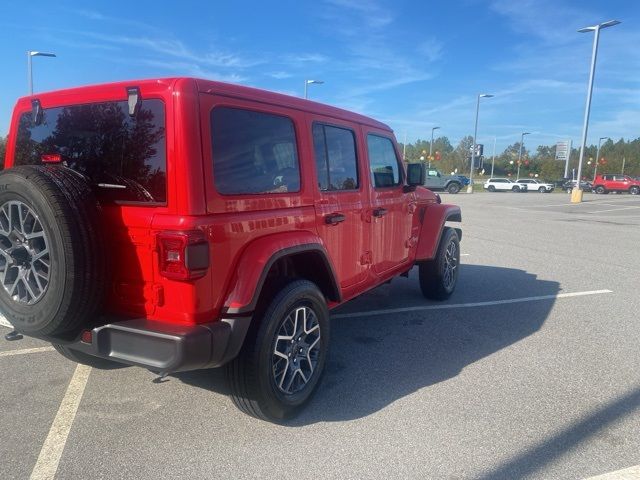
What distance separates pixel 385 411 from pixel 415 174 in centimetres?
255

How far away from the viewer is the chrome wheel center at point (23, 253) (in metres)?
2.54

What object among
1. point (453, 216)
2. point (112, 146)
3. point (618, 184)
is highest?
point (112, 146)

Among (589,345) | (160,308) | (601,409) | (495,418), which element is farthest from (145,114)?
(589,345)

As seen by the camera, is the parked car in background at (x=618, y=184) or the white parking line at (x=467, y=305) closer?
the white parking line at (x=467, y=305)

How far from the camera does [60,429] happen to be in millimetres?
2885

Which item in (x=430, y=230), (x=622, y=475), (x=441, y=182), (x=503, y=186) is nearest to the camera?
(x=622, y=475)

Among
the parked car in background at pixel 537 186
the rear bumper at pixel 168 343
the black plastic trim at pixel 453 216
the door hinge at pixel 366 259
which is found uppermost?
the black plastic trim at pixel 453 216

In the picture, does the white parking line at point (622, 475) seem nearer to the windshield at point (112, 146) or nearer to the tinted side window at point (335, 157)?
the tinted side window at point (335, 157)

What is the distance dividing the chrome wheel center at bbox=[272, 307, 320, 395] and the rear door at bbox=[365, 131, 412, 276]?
1.16m

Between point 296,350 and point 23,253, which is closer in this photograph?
point 23,253

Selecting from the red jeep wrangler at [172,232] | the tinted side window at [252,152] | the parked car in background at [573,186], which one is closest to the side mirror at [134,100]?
the red jeep wrangler at [172,232]

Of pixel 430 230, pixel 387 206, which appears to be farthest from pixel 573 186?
pixel 387 206

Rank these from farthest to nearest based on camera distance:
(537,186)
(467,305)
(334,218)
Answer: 1. (537,186)
2. (467,305)
3. (334,218)

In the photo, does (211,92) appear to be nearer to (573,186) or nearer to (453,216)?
(453,216)
